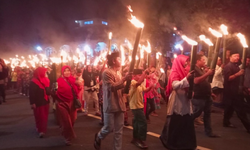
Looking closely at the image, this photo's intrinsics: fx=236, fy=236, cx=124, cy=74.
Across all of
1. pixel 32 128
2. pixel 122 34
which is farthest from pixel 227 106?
pixel 122 34

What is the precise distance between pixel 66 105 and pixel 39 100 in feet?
4.25

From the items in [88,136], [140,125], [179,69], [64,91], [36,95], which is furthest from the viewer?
[36,95]

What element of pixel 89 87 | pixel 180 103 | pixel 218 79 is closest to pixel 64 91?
pixel 180 103

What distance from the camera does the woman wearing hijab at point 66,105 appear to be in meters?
5.71

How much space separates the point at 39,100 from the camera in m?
6.67

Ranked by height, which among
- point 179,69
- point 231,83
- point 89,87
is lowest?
point 89,87

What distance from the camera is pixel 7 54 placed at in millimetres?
35312

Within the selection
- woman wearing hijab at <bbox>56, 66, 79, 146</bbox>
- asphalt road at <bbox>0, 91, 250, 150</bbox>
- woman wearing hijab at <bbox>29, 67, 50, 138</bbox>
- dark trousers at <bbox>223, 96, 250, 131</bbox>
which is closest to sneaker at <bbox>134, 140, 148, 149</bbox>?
asphalt road at <bbox>0, 91, 250, 150</bbox>

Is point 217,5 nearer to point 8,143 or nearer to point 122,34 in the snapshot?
point 122,34

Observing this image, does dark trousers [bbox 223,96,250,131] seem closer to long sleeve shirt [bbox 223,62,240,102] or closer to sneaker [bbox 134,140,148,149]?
long sleeve shirt [bbox 223,62,240,102]

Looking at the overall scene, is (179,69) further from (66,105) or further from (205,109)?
(66,105)

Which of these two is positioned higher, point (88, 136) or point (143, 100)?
point (143, 100)

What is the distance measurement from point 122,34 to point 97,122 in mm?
11192

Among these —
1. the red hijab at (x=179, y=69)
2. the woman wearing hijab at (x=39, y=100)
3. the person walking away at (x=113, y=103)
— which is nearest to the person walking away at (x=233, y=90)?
the red hijab at (x=179, y=69)
